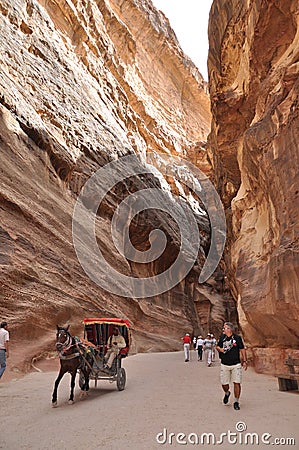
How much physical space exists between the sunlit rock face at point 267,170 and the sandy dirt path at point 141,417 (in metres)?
2.26

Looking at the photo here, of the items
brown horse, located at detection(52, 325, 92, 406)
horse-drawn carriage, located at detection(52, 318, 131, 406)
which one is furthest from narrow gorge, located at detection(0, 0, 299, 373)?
brown horse, located at detection(52, 325, 92, 406)

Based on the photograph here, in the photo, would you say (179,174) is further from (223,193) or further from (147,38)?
(147,38)

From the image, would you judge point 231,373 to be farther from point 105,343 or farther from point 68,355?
point 105,343

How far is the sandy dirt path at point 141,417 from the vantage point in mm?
4504

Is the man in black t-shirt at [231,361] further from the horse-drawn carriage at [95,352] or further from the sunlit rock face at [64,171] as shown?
the sunlit rock face at [64,171]

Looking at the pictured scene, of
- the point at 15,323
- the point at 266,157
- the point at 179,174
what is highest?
the point at 179,174

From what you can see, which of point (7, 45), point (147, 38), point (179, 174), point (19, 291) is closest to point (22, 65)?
point (7, 45)

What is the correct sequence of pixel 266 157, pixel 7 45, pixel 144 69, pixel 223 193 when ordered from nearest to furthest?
1. pixel 266 157
2. pixel 7 45
3. pixel 223 193
4. pixel 144 69

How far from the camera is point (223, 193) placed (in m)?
26.1

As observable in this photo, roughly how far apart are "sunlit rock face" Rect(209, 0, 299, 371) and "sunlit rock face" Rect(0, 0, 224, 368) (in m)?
7.31

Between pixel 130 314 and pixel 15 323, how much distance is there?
9.33m

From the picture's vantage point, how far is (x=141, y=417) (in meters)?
5.78

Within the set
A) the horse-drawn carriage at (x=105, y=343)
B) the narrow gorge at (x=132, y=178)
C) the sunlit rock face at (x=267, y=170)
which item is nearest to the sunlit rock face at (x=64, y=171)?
the narrow gorge at (x=132, y=178)

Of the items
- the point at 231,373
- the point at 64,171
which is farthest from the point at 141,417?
the point at 64,171
